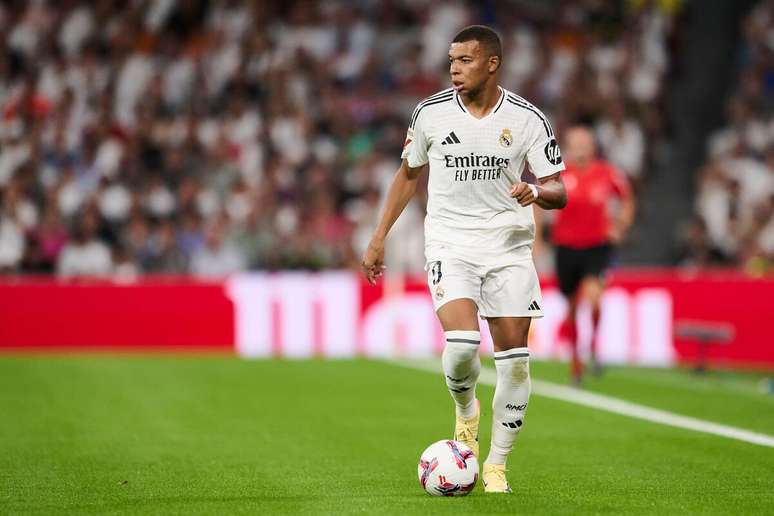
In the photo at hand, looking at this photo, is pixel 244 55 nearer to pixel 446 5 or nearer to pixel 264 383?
pixel 446 5

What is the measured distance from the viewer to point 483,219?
25.7ft

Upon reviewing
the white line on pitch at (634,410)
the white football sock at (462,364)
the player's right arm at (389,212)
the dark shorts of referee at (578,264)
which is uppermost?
the player's right arm at (389,212)

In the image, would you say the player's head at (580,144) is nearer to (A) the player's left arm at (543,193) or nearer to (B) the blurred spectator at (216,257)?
(A) the player's left arm at (543,193)

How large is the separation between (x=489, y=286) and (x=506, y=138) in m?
0.81

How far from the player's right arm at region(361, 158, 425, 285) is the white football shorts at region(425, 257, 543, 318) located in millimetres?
318

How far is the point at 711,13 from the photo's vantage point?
2539 centimetres

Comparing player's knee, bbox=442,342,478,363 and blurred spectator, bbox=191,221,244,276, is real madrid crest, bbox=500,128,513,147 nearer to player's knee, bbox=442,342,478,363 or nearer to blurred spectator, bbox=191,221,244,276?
player's knee, bbox=442,342,478,363

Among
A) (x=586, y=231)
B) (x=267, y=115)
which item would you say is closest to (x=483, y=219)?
(x=586, y=231)

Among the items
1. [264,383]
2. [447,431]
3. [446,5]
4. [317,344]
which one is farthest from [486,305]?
[446,5]

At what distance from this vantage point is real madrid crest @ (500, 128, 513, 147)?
7.76 meters

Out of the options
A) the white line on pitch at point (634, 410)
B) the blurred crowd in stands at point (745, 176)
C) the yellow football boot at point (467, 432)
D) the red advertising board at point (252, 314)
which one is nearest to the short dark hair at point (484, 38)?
the yellow football boot at point (467, 432)

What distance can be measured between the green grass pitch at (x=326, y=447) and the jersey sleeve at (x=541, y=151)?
175cm

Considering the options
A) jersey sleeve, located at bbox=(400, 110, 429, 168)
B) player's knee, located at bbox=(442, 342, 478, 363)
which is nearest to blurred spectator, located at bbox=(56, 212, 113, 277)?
jersey sleeve, located at bbox=(400, 110, 429, 168)

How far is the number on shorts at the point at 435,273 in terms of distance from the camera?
779 cm
